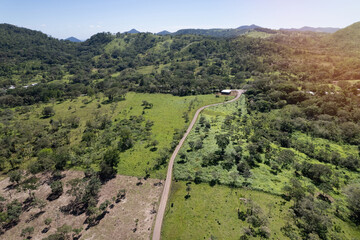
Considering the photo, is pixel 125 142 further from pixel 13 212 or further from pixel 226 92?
pixel 226 92

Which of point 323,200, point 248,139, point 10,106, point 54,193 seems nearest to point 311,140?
point 248,139

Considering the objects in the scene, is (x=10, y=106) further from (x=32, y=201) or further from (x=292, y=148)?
(x=292, y=148)

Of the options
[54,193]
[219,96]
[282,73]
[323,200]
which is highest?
[282,73]

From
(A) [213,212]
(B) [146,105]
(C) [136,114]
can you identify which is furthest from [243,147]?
(B) [146,105]

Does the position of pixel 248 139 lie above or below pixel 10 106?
below

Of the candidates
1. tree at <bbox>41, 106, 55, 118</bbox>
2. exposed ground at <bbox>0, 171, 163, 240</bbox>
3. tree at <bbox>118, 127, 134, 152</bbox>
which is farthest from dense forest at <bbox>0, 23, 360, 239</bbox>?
exposed ground at <bbox>0, 171, 163, 240</bbox>

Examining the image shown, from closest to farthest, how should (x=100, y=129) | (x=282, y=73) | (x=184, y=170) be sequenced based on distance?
(x=184, y=170) → (x=100, y=129) → (x=282, y=73)

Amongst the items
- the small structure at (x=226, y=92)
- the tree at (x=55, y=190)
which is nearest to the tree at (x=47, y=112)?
the tree at (x=55, y=190)
